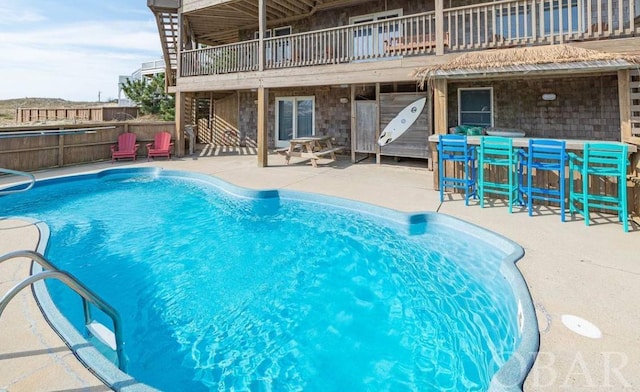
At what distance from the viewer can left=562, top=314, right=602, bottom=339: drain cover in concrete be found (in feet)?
8.98

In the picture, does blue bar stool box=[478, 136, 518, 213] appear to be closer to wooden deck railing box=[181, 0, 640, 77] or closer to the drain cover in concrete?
wooden deck railing box=[181, 0, 640, 77]

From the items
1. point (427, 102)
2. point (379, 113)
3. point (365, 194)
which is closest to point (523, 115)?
point (427, 102)

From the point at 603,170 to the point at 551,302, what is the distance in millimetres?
3490

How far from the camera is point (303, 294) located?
14.1 ft

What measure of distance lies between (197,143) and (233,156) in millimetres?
5049

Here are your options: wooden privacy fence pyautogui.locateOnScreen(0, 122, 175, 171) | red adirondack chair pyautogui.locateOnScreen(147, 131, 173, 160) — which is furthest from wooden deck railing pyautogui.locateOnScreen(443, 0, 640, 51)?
wooden privacy fence pyautogui.locateOnScreen(0, 122, 175, 171)

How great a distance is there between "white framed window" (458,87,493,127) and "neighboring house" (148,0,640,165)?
3cm

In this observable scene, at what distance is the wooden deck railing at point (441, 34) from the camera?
7.25 meters

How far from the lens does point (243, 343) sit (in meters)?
3.35

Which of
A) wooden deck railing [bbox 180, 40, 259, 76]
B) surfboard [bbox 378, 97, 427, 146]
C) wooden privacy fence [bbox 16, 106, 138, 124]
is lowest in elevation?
surfboard [bbox 378, 97, 427, 146]

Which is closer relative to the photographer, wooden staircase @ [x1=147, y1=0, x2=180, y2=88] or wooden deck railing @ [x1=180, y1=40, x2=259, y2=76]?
wooden deck railing @ [x1=180, y1=40, x2=259, y2=76]

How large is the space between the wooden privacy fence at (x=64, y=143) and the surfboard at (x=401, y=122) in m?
8.22

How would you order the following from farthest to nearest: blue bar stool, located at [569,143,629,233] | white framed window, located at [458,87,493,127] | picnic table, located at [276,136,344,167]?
picnic table, located at [276,136,344,167], white framed window, located at [458,87,493,127], blue bar stool, located at [569,143,629,233]

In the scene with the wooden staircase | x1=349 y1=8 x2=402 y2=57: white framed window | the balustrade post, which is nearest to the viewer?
the balustrade post
